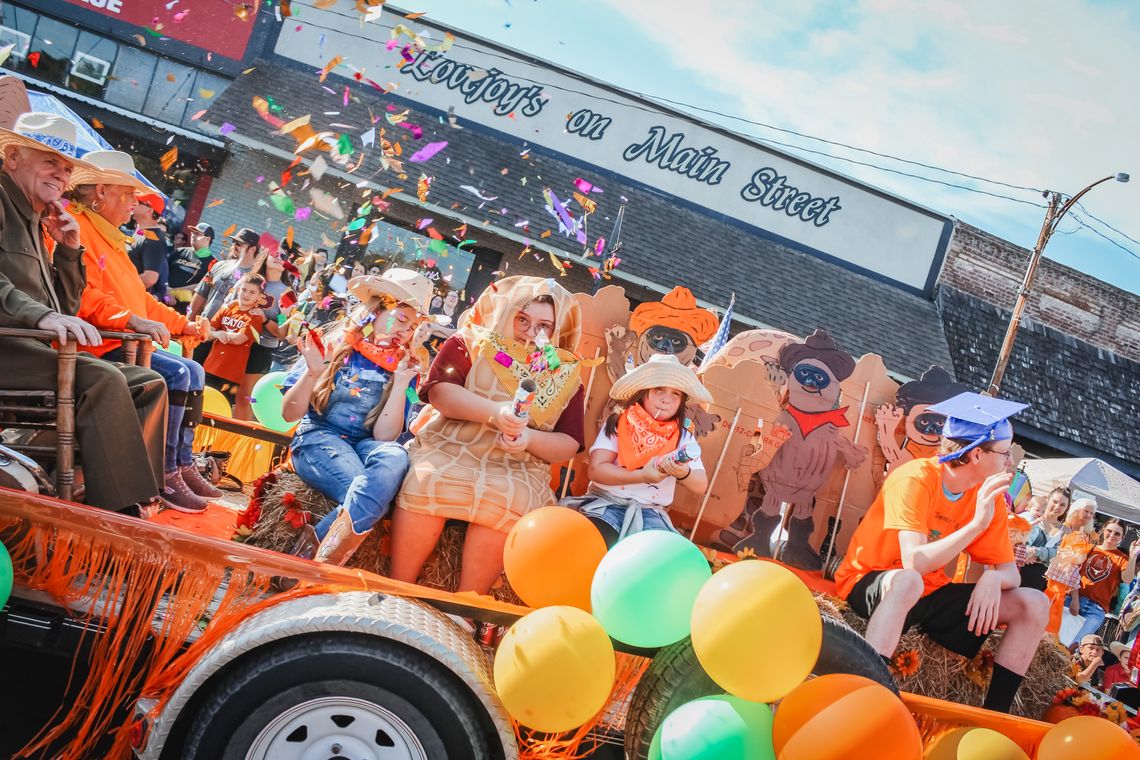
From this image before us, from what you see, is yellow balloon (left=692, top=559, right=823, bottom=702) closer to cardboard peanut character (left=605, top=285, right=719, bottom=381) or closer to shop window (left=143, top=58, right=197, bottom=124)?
cardboard peanut character (left=605, top=285, right=719, bottom=381)

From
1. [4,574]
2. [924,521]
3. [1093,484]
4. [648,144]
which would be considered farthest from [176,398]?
[1093,484]

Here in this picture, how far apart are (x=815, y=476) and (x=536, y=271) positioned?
30.3 feet

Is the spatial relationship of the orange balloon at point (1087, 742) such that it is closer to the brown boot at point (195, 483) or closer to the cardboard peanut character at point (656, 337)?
the cardboard peanut character at point (656, 337)

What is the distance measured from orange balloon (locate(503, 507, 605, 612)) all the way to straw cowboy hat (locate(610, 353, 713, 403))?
1.19 m

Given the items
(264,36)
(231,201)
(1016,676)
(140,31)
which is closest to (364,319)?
(1016,676)

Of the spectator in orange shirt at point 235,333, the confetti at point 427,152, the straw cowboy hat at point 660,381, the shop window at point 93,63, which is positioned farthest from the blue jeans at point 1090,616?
the shop window at point 93,63

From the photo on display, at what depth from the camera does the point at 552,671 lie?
6.92ft

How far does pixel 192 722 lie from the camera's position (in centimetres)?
211

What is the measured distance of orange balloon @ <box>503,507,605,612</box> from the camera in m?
2.50

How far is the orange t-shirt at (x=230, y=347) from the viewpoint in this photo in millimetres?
6148

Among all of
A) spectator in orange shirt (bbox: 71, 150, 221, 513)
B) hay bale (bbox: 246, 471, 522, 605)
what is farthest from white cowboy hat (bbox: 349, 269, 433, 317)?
hay bale (bbox: 246, 471, 522, 605)

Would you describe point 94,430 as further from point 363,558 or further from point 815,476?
point 815,476

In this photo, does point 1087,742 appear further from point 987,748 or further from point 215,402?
point 215,402

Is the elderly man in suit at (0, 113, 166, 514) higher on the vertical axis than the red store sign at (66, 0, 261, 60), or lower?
lower
